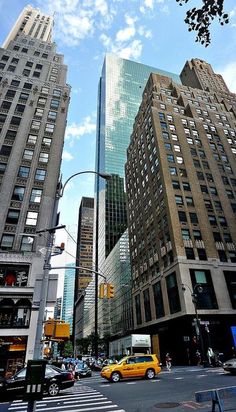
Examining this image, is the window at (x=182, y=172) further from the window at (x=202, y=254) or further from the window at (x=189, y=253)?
the window at (x=202, y=254)

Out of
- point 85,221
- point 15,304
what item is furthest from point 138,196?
point 85,221

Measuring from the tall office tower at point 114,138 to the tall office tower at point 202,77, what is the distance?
180ft

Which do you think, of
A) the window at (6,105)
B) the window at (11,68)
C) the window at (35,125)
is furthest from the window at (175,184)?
the window at (11,68)

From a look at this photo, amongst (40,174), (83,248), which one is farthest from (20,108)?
(83,248)

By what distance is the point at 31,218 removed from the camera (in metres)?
32.7

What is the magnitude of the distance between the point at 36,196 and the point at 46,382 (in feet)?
79.3

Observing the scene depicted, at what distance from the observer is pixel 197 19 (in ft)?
22.8

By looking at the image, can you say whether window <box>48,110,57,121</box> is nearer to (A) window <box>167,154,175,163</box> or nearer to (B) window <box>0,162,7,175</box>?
(B) window <box>0,162,7,175</box>

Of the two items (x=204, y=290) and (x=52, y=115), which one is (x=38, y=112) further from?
(x=204, y=290)

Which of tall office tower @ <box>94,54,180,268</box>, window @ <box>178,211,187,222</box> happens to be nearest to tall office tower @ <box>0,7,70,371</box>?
window @ <box>178,211,187,222</box>

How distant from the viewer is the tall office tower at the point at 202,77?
78.4 m

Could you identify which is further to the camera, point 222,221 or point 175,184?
point 175,184

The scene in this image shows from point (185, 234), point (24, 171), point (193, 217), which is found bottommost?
point (185, 234)

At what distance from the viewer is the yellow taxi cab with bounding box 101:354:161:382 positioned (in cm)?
1889
